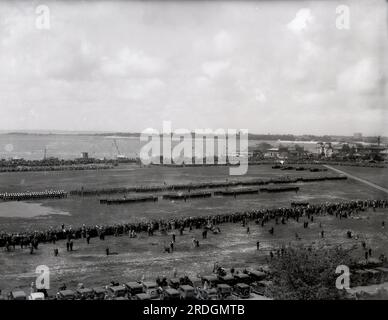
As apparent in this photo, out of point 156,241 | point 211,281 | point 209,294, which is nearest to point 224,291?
point 209,294

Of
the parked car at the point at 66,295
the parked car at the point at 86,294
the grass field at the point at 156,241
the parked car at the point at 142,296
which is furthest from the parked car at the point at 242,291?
the parked car at the point at 66,295

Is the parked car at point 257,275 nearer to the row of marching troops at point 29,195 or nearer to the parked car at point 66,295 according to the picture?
the parked car at point 66,295

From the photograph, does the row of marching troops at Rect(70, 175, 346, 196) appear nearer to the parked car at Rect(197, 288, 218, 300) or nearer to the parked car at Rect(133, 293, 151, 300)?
the parked car at Rect(133, 293, 151, 300)

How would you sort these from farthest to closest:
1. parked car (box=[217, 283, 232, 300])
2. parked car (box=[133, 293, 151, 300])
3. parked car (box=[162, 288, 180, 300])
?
1. parked car (box=[217, 283, 232, 300])
2. parked car (box=[162, 288, 180, 300])
3. parked car (box=[133, 293, 151, 300])

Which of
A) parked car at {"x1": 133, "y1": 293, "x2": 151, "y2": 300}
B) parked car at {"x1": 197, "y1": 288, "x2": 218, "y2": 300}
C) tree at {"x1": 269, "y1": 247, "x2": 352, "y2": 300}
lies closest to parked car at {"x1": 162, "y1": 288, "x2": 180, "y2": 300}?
parked car at {"x1": 133, "y1": 293, "x2": 151, "y2": 300}

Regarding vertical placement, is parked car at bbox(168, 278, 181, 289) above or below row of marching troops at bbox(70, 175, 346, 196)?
below

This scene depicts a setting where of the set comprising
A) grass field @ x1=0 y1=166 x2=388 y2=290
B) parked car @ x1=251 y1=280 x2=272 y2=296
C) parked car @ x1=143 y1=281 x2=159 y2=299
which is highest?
parked car @ x1=143 y1=281 x2=159 y2=299

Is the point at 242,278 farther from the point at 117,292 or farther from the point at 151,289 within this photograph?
the point at 117,292
